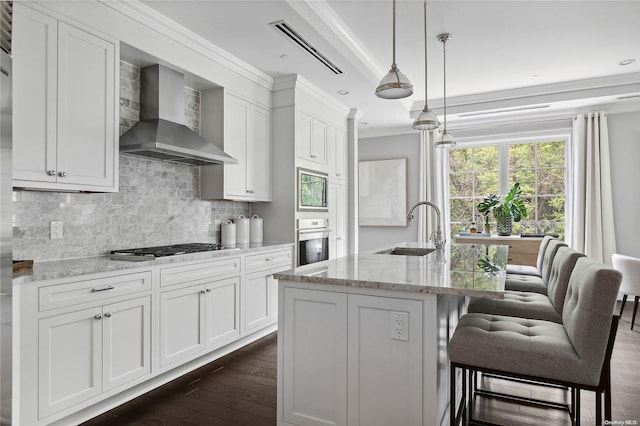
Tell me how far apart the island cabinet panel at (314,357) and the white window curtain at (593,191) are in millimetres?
4834

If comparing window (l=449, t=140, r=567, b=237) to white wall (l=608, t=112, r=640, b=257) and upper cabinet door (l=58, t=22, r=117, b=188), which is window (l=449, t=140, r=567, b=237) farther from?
upper cabinet door (l=58, t=22, r=117, b=188)

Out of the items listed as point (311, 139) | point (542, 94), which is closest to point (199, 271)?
point (311, 139)

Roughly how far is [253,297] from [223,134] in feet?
5.03

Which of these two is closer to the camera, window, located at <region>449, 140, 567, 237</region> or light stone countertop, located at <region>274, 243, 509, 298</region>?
light stone countertop, located at <region>274, 243, 509, 298</region>

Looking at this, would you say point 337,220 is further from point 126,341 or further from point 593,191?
point 593,191

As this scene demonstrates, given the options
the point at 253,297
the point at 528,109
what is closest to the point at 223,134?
the point at 253,297

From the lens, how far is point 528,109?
539cm

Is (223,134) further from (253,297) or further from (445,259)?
(445,259)

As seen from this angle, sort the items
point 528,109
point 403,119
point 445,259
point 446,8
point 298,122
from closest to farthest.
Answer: point 445,259 → point 446,8 → point 298,122 → point 528,109 → point 403,119

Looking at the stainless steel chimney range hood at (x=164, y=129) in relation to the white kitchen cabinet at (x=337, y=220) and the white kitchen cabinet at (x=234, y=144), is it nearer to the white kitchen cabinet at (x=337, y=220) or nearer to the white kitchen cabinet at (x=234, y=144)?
the white kitchen cabinet at (x=234, y=144)

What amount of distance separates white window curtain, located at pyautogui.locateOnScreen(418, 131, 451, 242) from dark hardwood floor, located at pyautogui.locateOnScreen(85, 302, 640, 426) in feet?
11.3

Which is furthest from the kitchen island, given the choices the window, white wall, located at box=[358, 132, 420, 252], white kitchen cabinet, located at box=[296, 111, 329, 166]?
white wall, located at box=[358, 132, 420, 252]

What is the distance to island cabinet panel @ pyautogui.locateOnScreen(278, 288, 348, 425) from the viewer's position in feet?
6.08

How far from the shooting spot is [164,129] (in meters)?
2.96
